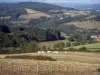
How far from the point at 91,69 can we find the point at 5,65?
30.5 ft

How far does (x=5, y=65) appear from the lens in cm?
3259

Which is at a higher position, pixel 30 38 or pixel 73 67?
pixel 73 67

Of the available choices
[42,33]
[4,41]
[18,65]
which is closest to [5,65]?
[18,65]

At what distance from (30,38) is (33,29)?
26.1 meters

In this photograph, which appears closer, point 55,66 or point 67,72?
point 67,72

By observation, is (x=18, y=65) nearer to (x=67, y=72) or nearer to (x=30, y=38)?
(x=67, y=72)

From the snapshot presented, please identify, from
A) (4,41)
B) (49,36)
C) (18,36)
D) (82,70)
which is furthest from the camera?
(49,36)

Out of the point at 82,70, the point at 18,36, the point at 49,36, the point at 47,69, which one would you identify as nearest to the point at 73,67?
the point at 82,70

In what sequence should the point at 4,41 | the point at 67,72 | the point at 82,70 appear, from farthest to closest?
1. the point at 4,41
2. the point at 82,70
3. the point at 67,72

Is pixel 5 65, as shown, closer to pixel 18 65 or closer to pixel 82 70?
pixel 18 65

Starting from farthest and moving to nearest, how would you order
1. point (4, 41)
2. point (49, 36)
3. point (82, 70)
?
point (49, 36) → point (4, 41) → point (82, 70)

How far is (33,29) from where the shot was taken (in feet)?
530

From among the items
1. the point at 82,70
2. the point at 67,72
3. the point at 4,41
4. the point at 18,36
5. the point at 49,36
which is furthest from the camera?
the point at 49,36

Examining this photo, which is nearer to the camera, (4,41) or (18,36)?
(4,41)
